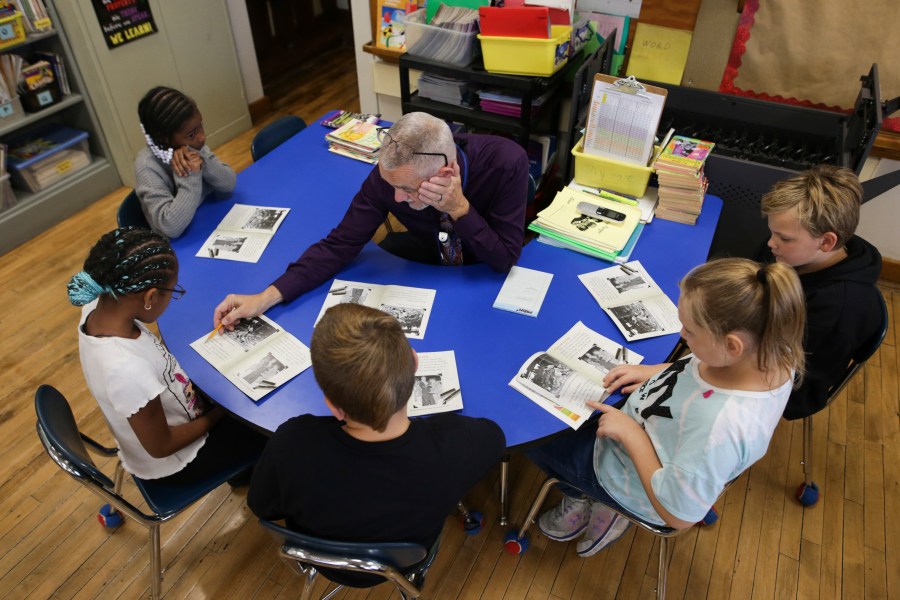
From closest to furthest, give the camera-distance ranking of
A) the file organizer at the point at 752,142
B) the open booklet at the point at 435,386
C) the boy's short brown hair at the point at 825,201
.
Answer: the open booklet at the point at 435,386, the boy's short brown hair at the point at 825,201, the file organizer at the point at 752,142

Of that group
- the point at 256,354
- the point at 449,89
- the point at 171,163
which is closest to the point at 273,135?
the point at 171,163

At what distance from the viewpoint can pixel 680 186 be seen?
226 cm

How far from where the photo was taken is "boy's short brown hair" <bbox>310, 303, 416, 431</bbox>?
118 cm

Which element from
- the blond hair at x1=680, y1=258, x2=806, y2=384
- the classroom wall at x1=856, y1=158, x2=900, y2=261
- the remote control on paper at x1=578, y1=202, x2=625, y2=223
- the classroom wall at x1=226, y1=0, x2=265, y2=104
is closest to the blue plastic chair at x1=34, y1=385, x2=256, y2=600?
the blond hair at x1=680, y1=258, x2=806, y2=384

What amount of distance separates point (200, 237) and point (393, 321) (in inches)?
51.5

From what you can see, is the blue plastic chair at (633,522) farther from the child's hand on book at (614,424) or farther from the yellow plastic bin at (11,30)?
the yellow plastic bin at (11,30)

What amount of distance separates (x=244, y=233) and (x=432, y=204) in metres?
0.81

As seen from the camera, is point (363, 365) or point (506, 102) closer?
point (363, 365)

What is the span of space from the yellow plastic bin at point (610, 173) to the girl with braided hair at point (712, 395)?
3.46ft

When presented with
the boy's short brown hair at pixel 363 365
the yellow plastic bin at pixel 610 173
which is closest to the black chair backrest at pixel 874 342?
the yellow plastic bin at pixel 610 173

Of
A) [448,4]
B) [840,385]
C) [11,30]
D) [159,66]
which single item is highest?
[448,4]

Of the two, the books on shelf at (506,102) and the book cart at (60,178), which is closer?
the books on shelf at (506,102)

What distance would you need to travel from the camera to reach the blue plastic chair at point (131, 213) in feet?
7.22

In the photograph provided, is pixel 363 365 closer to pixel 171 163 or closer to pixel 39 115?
pixel 171 163
